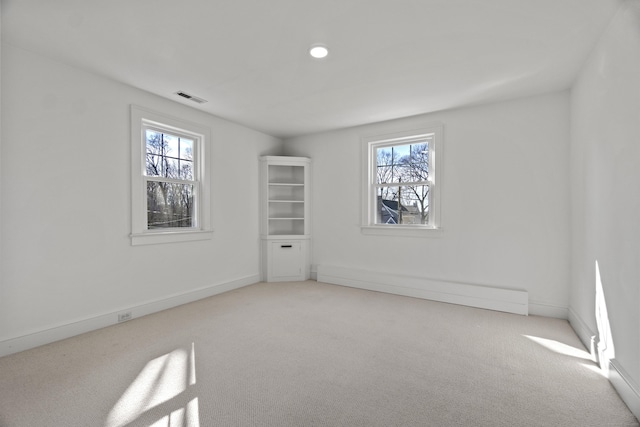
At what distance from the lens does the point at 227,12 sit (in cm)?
205

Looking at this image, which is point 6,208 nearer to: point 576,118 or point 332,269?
point 332,269

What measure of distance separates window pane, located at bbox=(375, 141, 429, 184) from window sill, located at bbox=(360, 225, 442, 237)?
2.34ft

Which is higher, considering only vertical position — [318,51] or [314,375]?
[318,51]

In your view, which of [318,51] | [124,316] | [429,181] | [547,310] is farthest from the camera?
[429,181]

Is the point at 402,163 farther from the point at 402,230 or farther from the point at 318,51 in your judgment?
the point at 318,51

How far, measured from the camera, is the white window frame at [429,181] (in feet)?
13.5

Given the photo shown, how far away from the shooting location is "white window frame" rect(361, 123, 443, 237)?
4.11 m

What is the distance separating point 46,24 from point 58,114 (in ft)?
2.69

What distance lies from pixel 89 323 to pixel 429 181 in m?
4.35

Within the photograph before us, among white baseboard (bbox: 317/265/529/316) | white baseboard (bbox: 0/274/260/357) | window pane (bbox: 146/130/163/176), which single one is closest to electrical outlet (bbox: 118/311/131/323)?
white baseboard (bbox: 0/274/260/357)

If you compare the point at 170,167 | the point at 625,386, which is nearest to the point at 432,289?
the point at 625,386

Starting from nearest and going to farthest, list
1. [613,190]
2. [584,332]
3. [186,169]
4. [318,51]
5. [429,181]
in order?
[613,190]
[318,51]
[584,332]
[186,169]
[429,181]

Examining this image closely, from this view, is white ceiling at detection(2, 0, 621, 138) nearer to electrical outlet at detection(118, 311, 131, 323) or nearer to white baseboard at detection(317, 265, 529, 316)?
white baseboard at detection(317, 265, 529, 316)

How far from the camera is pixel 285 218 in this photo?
16.8ft
